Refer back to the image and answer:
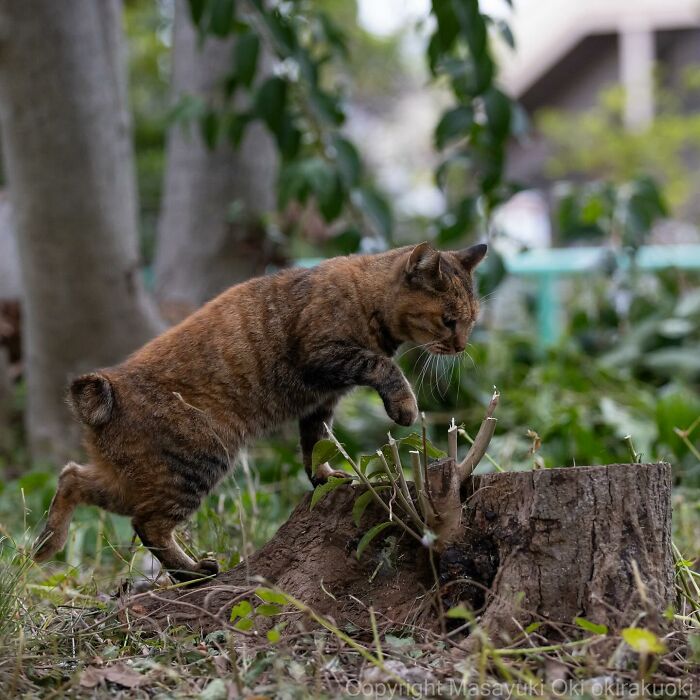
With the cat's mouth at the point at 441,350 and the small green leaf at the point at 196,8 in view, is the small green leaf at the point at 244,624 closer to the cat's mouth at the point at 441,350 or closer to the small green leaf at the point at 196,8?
the cat's mouth at the point at 441,350

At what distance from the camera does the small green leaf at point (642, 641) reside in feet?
6.62

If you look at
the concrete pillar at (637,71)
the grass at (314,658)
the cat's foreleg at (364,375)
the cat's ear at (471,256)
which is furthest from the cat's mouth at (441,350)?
the concrete pillar at (637,71)

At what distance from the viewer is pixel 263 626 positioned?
260 centimetres

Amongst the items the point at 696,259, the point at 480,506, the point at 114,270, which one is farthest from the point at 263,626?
the point at 696,259

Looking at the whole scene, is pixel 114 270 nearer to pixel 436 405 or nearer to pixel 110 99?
pixel 110 99

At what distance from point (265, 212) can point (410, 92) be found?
54.2 feet

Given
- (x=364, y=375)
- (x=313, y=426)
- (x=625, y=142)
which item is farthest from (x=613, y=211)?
(x=625, y=142)

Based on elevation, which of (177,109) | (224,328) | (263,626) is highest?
(177,109)

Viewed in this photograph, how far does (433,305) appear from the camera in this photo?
3.37 metres

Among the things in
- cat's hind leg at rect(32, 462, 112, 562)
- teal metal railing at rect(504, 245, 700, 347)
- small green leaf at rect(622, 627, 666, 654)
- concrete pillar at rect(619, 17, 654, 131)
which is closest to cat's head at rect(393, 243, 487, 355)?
cat's hind leg at rect(32, 462, 112, 562)

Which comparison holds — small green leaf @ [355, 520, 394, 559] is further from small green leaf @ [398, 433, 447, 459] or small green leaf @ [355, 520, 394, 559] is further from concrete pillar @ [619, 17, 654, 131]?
concrete pillar @ [619, 17, 654, 131]

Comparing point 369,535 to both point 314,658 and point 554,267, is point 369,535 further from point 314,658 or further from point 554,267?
point 554,267

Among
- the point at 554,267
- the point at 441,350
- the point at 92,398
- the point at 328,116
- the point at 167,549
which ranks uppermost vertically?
the point at 328,116

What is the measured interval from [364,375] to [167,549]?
0.90 metres
